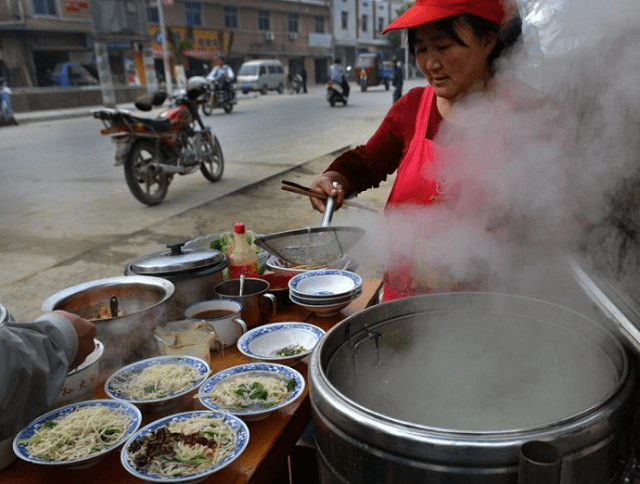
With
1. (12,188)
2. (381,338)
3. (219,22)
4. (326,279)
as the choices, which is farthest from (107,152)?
(219,22)

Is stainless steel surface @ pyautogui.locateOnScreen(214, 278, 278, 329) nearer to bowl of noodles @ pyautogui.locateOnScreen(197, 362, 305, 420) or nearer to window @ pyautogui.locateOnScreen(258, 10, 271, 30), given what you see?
bowl of noodles @ pyautogui.locateOnScreen(197, 362, 305, 420)

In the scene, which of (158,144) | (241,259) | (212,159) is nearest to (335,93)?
(212,159)

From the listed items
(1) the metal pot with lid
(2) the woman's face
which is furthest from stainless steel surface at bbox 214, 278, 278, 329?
(2) the woman's face

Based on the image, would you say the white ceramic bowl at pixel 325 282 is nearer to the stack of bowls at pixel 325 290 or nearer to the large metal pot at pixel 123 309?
the stack of bowls at pixel 325 290

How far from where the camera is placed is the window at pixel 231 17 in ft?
129

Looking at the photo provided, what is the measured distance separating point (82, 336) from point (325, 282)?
108cm

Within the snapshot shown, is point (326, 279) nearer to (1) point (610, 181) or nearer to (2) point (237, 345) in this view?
(2) point (237, 345)

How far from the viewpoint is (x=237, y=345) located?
1.91m

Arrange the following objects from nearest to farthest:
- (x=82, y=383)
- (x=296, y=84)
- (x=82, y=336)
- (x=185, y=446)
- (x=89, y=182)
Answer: (x=185, y=446)
(x=82, y=336)
(x=82, y=383)
(x=89, y=182)
(x=296, y=84)

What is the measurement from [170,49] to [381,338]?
1464 inches

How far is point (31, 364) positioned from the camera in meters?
1.23

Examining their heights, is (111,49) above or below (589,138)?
above

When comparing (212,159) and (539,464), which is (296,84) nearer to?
(212,159)

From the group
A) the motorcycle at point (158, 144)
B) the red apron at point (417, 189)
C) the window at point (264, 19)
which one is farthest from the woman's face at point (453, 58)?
the window at point (264, 19)
